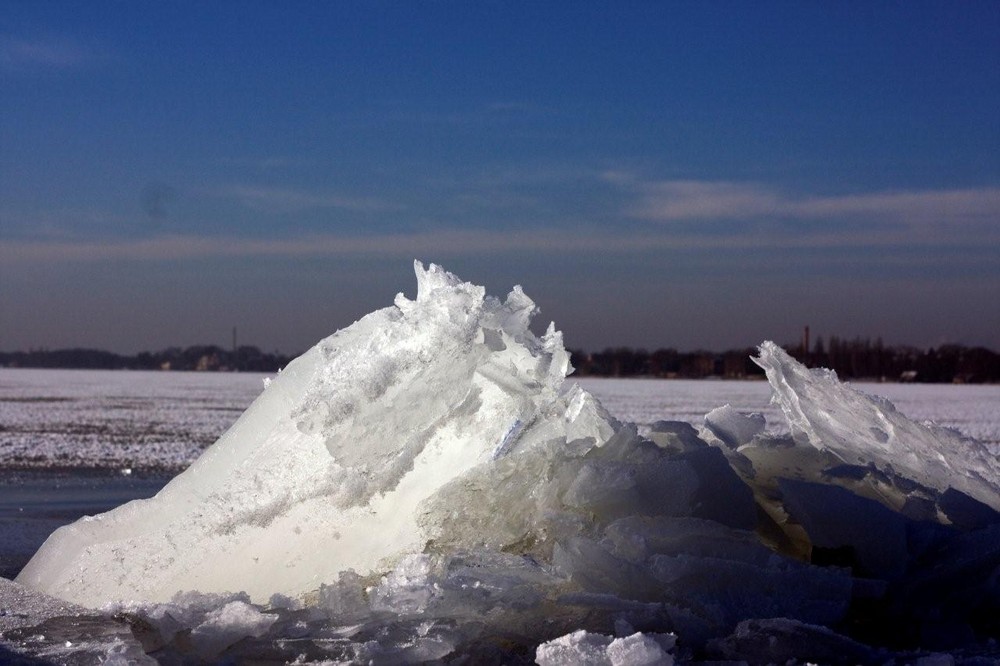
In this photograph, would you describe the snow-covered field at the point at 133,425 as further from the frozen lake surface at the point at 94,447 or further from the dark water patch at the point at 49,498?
the dark water patch at the point at 49,498

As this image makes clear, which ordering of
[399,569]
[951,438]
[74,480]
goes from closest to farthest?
[399,569] → [951,438] → [74,480]

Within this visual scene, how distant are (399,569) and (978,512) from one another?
269 cm

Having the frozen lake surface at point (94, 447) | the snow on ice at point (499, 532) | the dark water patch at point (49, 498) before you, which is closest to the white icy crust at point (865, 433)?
the snow on ice at point (499, 532)

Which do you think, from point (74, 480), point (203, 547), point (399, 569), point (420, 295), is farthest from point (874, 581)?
point (74, 480)

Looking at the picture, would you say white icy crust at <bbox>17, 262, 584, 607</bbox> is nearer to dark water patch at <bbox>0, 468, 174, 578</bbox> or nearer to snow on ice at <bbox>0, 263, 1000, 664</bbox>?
snow on ice at <bbox>0, 263, 1000, 664</bbox>

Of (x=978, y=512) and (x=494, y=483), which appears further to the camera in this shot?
(x=978, y=512)

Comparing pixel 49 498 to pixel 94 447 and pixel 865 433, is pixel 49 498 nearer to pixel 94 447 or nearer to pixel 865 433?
pixel 94 447

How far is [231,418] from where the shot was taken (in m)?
18.2

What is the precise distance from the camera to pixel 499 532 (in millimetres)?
4434

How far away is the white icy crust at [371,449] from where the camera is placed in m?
4.62

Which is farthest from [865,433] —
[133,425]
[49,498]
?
[133,425]

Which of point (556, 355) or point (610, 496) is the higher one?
point (556, 355)

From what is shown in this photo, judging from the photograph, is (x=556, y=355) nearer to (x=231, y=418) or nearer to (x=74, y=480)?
(x=74, y=480)

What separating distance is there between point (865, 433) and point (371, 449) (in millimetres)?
2526
